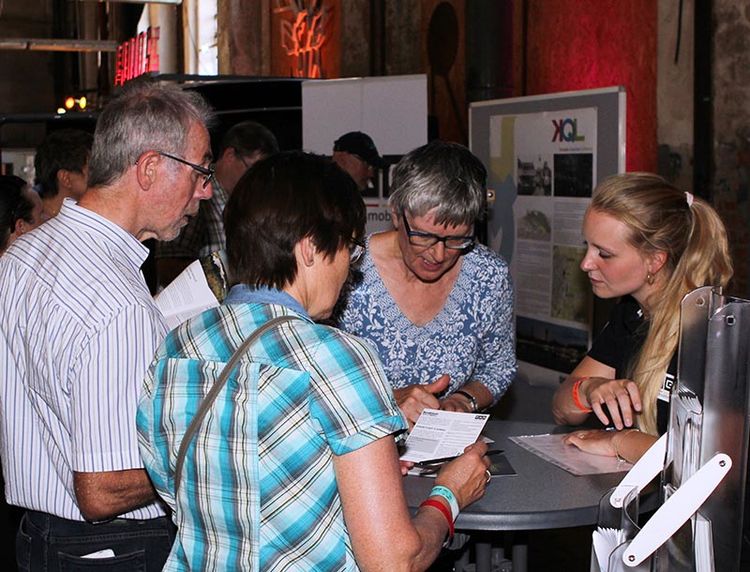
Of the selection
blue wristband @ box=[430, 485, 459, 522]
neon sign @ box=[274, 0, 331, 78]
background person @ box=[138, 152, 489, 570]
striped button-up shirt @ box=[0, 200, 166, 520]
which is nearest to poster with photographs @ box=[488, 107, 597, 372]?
blue wristband @ box=[430, 485, 459, 522]

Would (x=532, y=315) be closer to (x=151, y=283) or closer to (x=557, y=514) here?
(x=151, y=283)

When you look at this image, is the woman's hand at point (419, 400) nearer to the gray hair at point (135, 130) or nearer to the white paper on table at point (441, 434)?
the white paper on table at point (441, 434)

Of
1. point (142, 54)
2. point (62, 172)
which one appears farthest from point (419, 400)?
point (142, 54)

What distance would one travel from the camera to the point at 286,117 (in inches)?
297

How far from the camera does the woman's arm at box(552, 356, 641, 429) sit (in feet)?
8.54

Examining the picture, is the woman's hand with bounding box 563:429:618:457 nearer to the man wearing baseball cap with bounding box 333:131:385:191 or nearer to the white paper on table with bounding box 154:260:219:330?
the white paper on table with bounding box 154:260:219:330

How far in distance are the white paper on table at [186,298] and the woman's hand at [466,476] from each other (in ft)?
2.68

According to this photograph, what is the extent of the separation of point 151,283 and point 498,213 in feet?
7.38

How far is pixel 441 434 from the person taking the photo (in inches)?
100

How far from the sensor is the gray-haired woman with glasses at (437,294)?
2.84 m

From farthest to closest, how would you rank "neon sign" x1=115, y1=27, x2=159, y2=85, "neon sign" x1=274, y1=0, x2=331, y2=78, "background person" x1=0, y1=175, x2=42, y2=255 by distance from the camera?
"neon sign" x1=115, y1=27, x2=159, y2=85 < "neon sign" x1=274, y1=0, x2=331, y2=78 < "background person" x1=0, y1=175, x2=42, y2=255

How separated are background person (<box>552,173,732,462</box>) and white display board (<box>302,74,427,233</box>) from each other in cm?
353

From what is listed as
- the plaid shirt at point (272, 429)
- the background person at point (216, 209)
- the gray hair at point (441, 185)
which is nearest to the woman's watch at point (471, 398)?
the gray hair at point (441, 185)

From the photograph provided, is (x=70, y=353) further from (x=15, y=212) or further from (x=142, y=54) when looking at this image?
(x=142, y=54)
